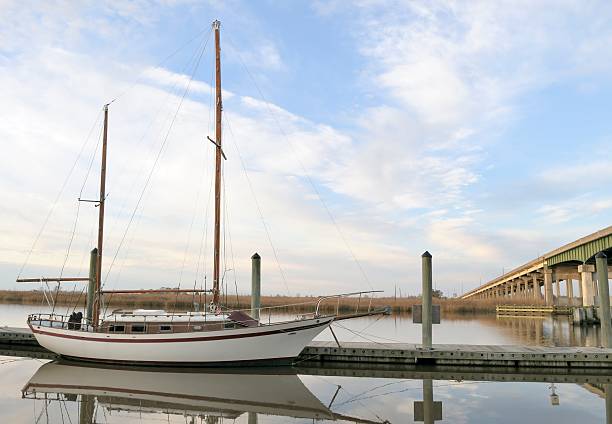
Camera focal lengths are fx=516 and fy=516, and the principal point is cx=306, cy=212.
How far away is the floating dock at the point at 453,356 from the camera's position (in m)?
21.4

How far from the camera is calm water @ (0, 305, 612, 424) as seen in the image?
1430 cm

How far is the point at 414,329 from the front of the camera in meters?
40.4

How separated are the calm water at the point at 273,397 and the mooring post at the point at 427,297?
6.21 ft

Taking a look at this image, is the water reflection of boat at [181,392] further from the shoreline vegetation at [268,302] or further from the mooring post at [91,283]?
the shoreline vegetation at [268,302]

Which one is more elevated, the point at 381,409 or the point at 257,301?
the point at 257,301

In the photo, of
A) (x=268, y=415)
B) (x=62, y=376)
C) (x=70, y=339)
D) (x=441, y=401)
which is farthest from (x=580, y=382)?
(x=70, y=339)

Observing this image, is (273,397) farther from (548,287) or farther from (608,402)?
(548,287)

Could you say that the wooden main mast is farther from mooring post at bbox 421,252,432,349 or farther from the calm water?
mooring post at bbox 421,252,432,349

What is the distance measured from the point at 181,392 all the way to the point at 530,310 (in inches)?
2262

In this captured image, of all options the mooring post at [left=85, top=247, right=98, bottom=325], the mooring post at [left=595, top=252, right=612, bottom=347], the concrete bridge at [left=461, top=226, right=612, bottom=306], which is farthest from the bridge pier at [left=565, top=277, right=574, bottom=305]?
the mooring post at [left=85, top=247, right=98, bottom=325]

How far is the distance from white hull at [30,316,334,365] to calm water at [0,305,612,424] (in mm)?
738

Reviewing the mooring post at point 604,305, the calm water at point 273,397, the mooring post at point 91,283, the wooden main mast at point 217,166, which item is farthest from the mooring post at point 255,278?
the mooring post at point 604,305

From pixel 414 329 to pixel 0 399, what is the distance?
100 ft

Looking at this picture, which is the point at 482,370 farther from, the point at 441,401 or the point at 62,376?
the point at 62,376
